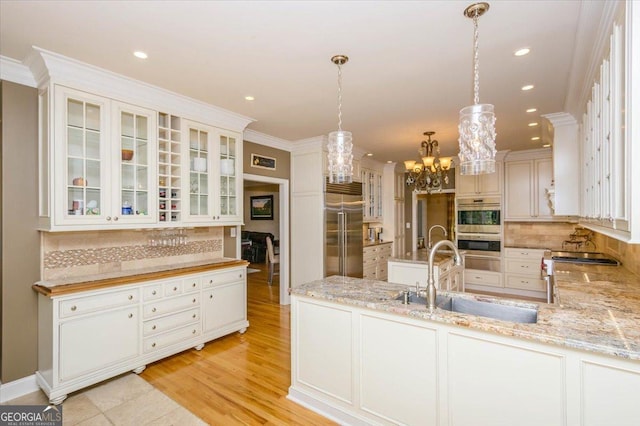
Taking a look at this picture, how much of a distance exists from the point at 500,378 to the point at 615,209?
102 cm

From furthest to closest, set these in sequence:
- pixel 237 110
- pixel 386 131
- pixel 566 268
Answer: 1. pixel 386 131
2. pixel 237 110
3. pixel 566 268

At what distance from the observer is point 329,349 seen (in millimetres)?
2250

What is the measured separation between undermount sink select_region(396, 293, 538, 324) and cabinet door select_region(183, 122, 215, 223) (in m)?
2.46

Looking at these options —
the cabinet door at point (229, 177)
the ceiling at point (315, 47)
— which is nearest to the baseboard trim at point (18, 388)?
the cabinet door at point (229, 177)

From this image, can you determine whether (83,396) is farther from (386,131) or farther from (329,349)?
(386,131)

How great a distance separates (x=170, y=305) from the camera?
3.14 m

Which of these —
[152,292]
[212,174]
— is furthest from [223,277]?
[212,174]

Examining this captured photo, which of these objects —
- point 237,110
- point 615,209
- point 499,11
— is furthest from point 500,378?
point 237,110

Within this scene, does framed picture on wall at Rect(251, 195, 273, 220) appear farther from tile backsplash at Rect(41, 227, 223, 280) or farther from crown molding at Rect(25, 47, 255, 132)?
crown molding at Rect(25, 47, 255, 132)

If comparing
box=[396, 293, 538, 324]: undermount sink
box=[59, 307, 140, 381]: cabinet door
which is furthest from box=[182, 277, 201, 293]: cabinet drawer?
box=[396, 293, 538, 324]: undermount sink

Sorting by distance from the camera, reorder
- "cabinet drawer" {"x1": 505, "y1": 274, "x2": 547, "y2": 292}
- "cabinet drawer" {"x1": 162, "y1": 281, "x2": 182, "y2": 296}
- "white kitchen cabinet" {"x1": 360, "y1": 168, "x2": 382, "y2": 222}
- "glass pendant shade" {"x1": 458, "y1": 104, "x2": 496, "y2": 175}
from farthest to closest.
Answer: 1. "white kitchen cabinet" {"x1": 360, "y1": 168, "x2": 382, "y2": 222}
2. "cabinet drawer" {"x1": 505, "y1": 274, "x2": 547, "y2": 292}
3. "cabinet drawer" {"x1": 162, "y1": 281, "x2": 182, "y2": 296}
4. "glass pendant shade" {"x1": 458, "y1": 104, "x2": 496, "y2": 175}

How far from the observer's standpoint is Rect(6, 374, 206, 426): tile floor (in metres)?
2.25

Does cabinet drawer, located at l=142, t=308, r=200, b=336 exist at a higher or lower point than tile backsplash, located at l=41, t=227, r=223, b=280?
lower

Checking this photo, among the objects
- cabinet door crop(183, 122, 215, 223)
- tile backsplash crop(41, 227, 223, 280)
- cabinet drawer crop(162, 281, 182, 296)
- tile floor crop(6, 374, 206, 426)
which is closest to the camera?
tile floor crop(6, 374, 206, 426)
